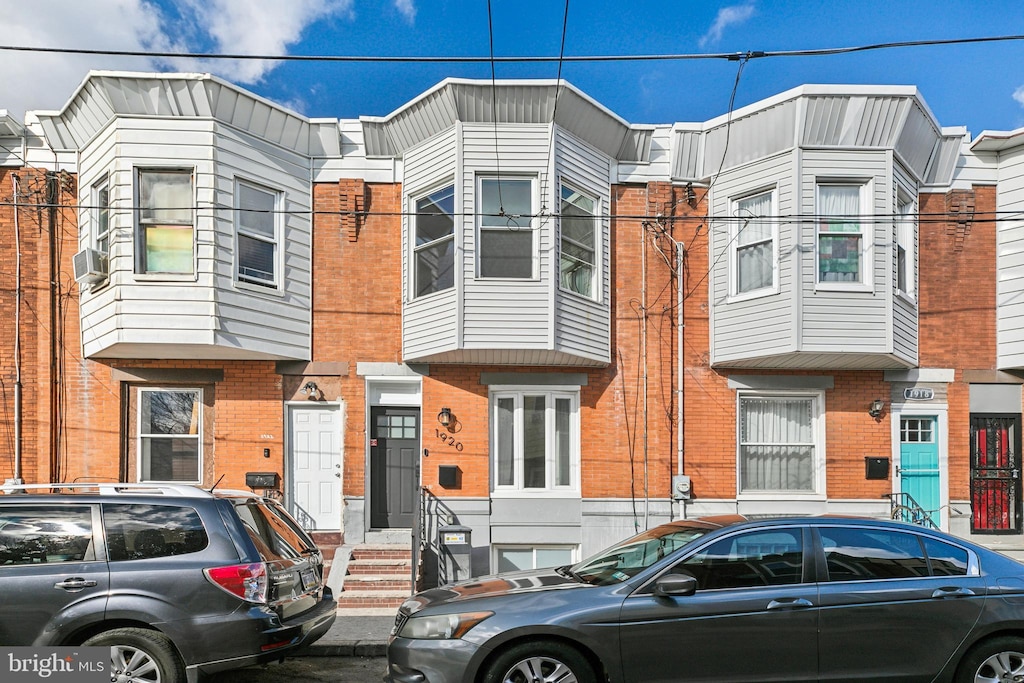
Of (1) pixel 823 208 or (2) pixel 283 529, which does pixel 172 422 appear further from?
(1) pixel 823 208

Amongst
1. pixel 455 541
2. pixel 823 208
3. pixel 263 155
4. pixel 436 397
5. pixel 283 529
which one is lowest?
pixel 455 541

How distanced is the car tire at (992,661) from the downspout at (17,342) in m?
11.7

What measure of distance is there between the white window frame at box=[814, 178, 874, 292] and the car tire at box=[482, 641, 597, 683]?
7.63m

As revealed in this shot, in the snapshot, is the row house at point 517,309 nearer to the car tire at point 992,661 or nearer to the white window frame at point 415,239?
the white window frame at point 415,239

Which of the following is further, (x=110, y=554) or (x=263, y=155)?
(x=263, y=155)

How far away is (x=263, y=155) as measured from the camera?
10828 mm

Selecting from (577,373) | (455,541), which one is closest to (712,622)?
(455,541)

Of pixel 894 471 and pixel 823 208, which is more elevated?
pixel 823 208

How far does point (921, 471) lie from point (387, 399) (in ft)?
27.7

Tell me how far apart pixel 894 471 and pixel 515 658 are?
881cm

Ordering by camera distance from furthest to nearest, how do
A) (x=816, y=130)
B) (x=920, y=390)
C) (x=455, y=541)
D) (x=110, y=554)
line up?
(x=920, y=390)
(x=816, y=130)
(x=455, y=541)
(x=110, y=554)

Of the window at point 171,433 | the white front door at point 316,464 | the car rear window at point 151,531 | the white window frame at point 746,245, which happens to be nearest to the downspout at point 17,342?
the window at point 171,433

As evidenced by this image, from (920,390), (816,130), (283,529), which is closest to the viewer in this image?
(283,529)

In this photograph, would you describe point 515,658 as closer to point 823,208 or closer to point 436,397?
point 436,397
